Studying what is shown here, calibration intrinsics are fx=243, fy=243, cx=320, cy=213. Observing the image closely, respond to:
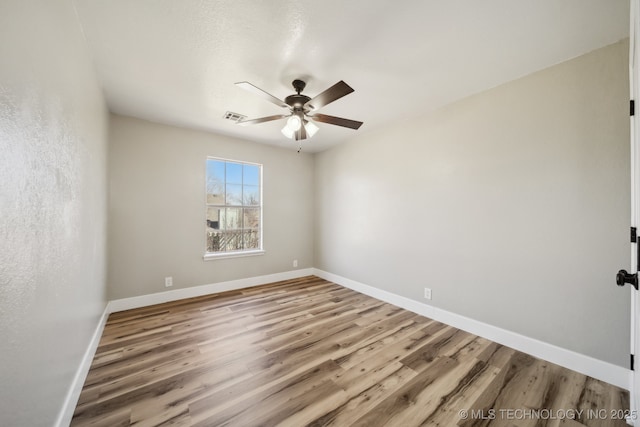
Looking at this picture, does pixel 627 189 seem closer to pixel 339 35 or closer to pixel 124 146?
pixel 339 35

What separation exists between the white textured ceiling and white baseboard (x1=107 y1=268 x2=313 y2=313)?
2.52 metres

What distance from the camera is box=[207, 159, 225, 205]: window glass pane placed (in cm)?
397

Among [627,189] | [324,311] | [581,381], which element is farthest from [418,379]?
[627,189]

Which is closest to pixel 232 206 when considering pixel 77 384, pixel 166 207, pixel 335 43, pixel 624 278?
pixel 166 207

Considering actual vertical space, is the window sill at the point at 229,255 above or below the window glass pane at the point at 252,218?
below

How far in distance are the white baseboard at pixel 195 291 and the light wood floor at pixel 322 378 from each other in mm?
270

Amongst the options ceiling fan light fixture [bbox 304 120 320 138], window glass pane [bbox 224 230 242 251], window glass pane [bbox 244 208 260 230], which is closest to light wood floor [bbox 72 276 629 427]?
window glass pane [bbox 224 230 242 251]

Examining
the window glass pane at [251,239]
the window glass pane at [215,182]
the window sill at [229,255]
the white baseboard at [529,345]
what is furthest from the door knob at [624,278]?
the window glass pane at [215,182]

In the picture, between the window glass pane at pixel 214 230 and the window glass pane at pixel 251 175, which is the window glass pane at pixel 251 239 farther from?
the window glass pane at pixel 251 175

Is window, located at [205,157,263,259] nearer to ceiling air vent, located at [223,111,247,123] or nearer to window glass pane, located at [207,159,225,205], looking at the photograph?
window glass pane, located at [207,159,225,205]

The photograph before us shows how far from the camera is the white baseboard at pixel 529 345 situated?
1.85 metres

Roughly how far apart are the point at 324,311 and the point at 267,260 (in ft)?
5.60

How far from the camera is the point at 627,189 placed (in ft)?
5.92

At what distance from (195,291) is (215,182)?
5.73ft
